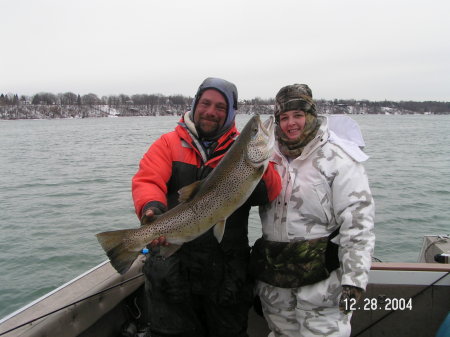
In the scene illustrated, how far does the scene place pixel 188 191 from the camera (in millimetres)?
3254

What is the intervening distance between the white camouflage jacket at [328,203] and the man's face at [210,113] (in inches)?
23.5

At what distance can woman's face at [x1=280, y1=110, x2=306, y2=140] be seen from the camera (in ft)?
11.1

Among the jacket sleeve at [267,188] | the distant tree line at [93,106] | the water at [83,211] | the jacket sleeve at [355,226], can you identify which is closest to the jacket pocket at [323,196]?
the jacket sleeve at [355,226]

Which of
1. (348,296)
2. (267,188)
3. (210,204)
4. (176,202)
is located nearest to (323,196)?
(267,188)

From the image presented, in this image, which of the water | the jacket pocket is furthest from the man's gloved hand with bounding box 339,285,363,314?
the water

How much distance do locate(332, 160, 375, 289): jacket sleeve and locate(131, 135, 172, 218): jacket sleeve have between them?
1443 mm

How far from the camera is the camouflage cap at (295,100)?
11.1ft

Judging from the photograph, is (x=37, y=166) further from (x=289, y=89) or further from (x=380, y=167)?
(x=289, y=89)

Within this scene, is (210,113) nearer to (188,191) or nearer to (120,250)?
(188,191)

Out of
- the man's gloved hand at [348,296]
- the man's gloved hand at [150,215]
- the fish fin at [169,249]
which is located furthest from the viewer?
the fish fin at [169,249]

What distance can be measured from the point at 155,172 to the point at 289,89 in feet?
4.42

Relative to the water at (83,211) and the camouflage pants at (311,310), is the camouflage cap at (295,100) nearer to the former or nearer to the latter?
the camouflage pants at (311,310)

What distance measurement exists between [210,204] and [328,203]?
96 cm

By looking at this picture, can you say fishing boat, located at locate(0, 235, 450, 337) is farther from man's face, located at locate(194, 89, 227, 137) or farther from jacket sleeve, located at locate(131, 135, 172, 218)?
man's face, located at locate(194, 89, 227, 137)
